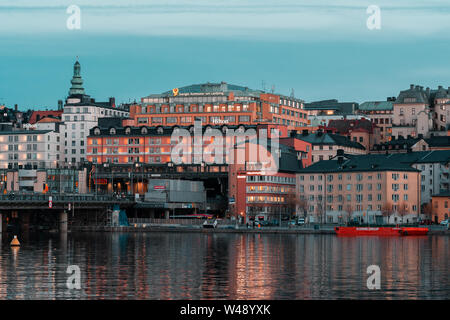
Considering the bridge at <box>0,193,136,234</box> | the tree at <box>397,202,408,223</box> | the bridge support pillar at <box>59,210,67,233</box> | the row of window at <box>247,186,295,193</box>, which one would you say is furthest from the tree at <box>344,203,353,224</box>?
the bridge support pillar at <box>59,210,67,233</box>

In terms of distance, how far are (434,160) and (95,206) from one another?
212ft

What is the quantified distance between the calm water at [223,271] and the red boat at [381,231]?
36.5m

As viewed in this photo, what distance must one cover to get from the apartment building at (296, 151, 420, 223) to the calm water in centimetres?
5720

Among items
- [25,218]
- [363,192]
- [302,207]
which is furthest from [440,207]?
[25,218]

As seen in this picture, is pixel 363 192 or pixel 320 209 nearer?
pixel 363 192

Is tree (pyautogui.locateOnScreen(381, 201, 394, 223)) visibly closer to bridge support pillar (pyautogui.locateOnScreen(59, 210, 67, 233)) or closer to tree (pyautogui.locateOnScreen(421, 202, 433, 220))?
tree (pyautogui.locateOnScreen(421, 202, 433, 220))

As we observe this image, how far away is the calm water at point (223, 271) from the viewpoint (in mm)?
55969

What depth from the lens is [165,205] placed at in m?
175

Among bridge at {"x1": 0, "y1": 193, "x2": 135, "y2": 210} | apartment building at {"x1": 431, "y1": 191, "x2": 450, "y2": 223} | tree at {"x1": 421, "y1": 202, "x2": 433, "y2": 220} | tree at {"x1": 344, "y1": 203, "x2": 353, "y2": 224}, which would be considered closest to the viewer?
bridge at {"x1": 0, "y1": 193, "x2": 135, "y2": 210}

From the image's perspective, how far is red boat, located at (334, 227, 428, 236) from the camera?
479 feet

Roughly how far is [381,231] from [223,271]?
8073 cm

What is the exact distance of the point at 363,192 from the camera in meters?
169

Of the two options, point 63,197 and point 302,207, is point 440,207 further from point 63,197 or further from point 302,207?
point 63,197
